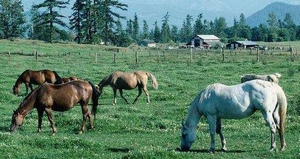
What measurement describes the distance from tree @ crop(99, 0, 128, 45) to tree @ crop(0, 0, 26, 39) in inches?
685

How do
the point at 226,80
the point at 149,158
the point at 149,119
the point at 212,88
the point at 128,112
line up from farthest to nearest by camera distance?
1. the point at 226,80
2. the point at 128,112
3. the point at 149,119
4. the point at 212,88
5. the point at 149,158

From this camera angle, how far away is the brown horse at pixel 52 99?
1903cm

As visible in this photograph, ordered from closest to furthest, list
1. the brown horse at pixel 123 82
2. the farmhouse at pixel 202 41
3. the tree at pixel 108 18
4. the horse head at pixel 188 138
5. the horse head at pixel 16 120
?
the horse head at pixel 188 138, the horse head at pixel 16 120, the brown horse at pixel 123 82, the tree at pixel 108 18, the farmhouse at pixel 202 41

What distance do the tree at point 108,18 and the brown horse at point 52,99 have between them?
3223 inches

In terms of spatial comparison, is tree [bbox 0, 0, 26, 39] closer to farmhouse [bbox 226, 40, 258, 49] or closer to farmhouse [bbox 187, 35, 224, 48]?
farmhouse [bbox 187, 35, 224, 48]

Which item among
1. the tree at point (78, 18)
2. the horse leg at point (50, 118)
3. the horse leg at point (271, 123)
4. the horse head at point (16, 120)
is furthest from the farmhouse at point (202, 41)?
the horse leg at point (271, 123)

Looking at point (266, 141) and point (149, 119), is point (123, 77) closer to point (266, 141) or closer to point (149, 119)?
point (149, 119)

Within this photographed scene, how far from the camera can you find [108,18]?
339 feet

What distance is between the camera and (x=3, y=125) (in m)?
20.8

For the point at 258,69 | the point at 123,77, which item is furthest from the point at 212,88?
the point at 258,69

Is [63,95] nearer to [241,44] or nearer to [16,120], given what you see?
[16,120]

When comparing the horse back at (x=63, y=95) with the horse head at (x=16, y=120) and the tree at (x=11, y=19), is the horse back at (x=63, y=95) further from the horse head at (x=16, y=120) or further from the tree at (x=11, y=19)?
the tree at (x=11, y=19)

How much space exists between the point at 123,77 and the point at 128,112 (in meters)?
5.04

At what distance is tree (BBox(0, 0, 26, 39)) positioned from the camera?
344ft
